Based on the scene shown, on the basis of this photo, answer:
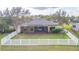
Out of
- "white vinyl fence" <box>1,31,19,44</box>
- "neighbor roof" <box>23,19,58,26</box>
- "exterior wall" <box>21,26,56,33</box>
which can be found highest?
"neighbor roof" <box>23,19,58,26</box>

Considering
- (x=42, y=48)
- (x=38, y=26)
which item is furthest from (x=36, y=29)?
(x=42, y=48)

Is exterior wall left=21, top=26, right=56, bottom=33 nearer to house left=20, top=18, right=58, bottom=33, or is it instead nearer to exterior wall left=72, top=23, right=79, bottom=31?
house left=20, top=18, right=58, bottom=33

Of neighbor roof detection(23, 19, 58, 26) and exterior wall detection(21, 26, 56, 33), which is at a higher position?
neighbor roof detection(23, 19, 58, 26)

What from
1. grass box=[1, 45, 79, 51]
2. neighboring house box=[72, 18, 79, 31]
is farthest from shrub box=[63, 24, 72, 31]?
grass box=[1, 45, 79, 51]

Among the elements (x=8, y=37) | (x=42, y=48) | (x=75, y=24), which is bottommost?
(x=42, y=48)

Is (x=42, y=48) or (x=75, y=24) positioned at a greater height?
(x=75, y=24)

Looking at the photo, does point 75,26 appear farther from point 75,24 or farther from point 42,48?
point 42,48

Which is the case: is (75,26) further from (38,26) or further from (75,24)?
(38,26)
